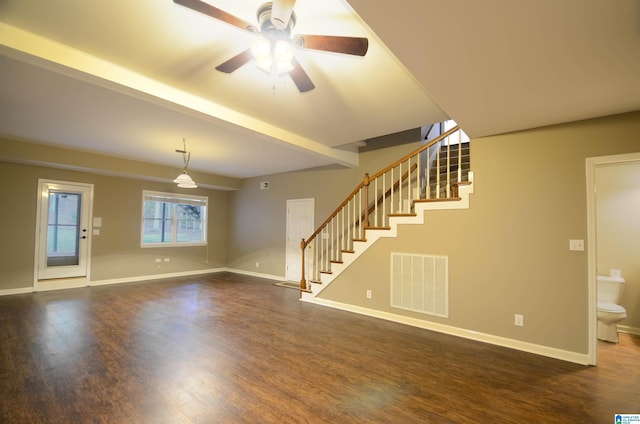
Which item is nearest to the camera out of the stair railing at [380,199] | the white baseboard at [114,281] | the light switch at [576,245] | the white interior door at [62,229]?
the light switch at [576,245]

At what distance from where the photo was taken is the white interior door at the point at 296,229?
21.9 ft

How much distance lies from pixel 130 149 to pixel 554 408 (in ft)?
22.0

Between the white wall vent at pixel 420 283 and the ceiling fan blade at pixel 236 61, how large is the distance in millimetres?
3091

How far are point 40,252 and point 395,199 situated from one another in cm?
699

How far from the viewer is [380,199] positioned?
5.26 m

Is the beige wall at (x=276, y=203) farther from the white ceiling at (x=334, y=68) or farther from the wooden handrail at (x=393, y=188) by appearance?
the white ceiling at (x=334, y=68)

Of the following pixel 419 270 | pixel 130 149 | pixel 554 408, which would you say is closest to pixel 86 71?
pixel 130 149

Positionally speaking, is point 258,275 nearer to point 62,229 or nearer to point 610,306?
point 62,229

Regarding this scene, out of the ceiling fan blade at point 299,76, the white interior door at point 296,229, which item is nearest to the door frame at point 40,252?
the white interior door at point 296,229

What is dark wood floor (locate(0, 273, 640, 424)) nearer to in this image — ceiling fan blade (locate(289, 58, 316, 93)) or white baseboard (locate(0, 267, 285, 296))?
white baseboard (locate(0, 267, 285, 296))

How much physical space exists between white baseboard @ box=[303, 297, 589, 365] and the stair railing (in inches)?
38.4

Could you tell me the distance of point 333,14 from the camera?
2.05 m

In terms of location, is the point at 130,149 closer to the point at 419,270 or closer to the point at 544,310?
the point at 419,270

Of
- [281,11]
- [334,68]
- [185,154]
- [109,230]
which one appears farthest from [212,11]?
[109,230]
